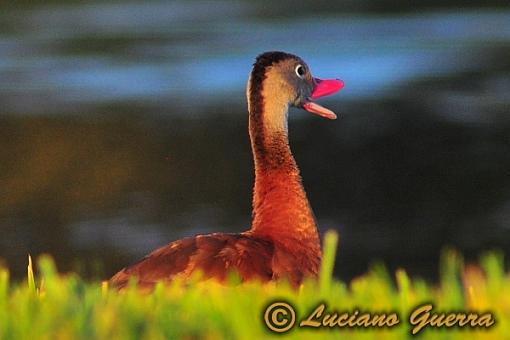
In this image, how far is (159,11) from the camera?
20.5 m

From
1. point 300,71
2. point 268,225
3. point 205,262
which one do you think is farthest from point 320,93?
point 205,262

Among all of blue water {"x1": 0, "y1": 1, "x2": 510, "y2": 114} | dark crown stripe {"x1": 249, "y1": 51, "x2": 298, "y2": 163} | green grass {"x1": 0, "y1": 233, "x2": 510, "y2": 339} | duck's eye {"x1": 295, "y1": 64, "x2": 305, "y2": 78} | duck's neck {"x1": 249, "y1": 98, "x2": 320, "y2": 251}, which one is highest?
blue water {"x1": 0, "y1": 1, "x2": 510, "y2": 114}

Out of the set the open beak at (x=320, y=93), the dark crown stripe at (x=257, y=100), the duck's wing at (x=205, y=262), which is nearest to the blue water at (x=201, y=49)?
the open beak at (x=320, y=93)

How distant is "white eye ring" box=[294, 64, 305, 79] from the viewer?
7.29 m

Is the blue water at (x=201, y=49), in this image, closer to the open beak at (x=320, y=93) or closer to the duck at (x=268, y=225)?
the open beak at (x=320, y=93)

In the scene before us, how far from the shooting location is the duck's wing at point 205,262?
18.2ft

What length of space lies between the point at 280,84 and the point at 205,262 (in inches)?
68.5

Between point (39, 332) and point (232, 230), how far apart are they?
22.0ft

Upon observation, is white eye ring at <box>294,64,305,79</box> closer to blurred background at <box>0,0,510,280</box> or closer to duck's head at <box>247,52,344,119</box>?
duck's head at <box>247,52,344,119</box>

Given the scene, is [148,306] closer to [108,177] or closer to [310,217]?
[310,217]

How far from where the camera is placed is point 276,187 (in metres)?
6.65

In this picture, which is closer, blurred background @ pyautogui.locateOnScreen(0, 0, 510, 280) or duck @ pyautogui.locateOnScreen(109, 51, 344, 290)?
duck @ pyautogui.locateOnScreen(109, 51, 344, 290)

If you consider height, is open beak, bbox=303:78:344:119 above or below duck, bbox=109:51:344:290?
above

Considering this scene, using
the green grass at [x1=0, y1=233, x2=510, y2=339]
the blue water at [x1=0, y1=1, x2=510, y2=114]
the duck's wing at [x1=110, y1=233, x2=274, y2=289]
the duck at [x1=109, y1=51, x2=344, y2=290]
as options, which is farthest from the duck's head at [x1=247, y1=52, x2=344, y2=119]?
the blue water at [x1=0, y1=1, x2=510, y2=114]
